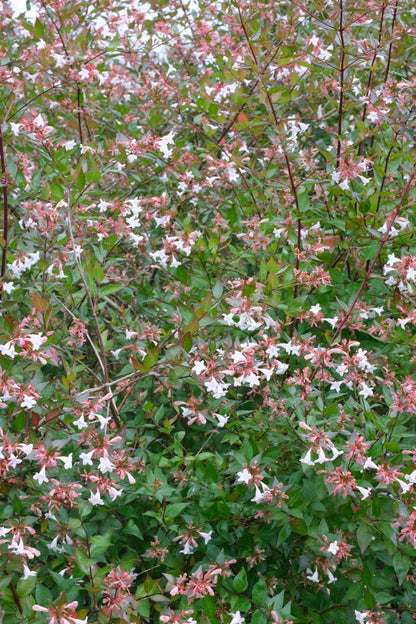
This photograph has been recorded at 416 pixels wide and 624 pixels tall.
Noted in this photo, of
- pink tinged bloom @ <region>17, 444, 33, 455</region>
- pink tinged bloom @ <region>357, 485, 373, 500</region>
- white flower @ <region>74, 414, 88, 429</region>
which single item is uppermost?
white flower @ <region>74, 414, 88, 429</region>

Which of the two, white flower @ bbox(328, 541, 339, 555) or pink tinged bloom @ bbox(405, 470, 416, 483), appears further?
white flower @ bbox(328, 541, 339, 555)

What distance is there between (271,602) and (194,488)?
1.49 ft

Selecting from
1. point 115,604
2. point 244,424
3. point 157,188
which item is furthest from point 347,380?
point 157,188

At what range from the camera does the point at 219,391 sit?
199 cm

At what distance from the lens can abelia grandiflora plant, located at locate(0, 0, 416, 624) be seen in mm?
1993

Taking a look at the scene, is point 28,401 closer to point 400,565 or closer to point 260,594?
point 260,594

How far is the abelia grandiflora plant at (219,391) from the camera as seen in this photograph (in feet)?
6.54

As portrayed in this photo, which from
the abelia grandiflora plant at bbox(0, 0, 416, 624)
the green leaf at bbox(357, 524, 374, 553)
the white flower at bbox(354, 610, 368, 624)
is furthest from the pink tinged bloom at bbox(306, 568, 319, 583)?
the green leaf at bbox(357, 524, 374, 553)

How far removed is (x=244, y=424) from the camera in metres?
2.37

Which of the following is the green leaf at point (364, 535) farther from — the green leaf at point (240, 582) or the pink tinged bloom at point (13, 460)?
the pink tinged bloom at point (13, 460)

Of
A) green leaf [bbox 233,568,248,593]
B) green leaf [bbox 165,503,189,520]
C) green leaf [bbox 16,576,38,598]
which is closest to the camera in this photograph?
green leaf [bbox 16,576,38,598]

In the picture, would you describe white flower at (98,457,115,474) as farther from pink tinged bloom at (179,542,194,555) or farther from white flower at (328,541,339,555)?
white flower at (328,541,339,555)

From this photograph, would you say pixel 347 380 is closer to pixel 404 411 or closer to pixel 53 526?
pixel 404 411

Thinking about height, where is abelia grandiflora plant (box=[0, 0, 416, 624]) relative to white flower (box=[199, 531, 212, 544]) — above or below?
above
